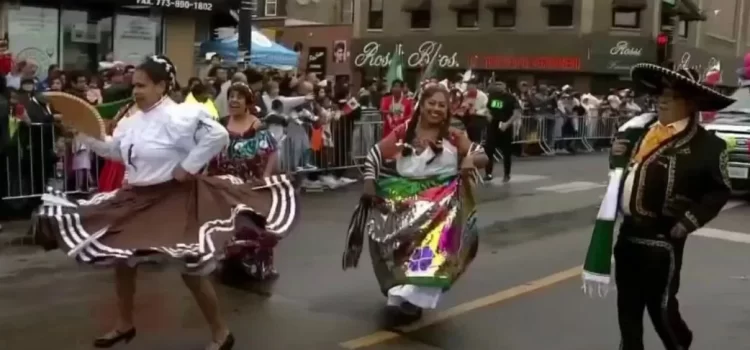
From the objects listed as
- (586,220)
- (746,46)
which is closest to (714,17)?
(746,46)

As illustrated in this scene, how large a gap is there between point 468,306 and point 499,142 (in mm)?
9842

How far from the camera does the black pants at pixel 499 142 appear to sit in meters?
17.0

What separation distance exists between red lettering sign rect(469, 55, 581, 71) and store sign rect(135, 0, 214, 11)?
22.4 m

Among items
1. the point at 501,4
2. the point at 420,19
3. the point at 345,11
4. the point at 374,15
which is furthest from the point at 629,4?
the point at 345,11

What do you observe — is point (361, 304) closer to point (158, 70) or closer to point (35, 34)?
point (158, 70)

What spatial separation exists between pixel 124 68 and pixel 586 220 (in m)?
5.76

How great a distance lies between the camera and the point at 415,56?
148ft

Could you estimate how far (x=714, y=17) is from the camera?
46.4 meters

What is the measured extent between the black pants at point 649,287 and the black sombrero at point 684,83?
2.35 feet

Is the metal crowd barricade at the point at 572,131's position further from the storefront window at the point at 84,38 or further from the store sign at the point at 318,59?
the store sign at the point at 318,59

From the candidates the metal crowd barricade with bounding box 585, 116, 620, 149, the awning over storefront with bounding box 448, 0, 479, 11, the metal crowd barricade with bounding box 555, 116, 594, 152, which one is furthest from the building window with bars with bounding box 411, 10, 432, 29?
the metal crowd barricade with bounding box 555, 116, 594, 152

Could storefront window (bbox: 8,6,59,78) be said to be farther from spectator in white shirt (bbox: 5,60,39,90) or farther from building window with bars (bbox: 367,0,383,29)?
building window with bars (bbox: 367,0,383,29)

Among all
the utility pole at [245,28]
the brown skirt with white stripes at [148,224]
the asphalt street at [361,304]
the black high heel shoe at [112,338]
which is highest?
the utility pole at [245,28]

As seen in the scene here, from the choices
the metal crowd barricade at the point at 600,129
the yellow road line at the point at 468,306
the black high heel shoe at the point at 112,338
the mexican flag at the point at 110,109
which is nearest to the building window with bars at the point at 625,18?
the metal crowd barricade at the point at 600,129
